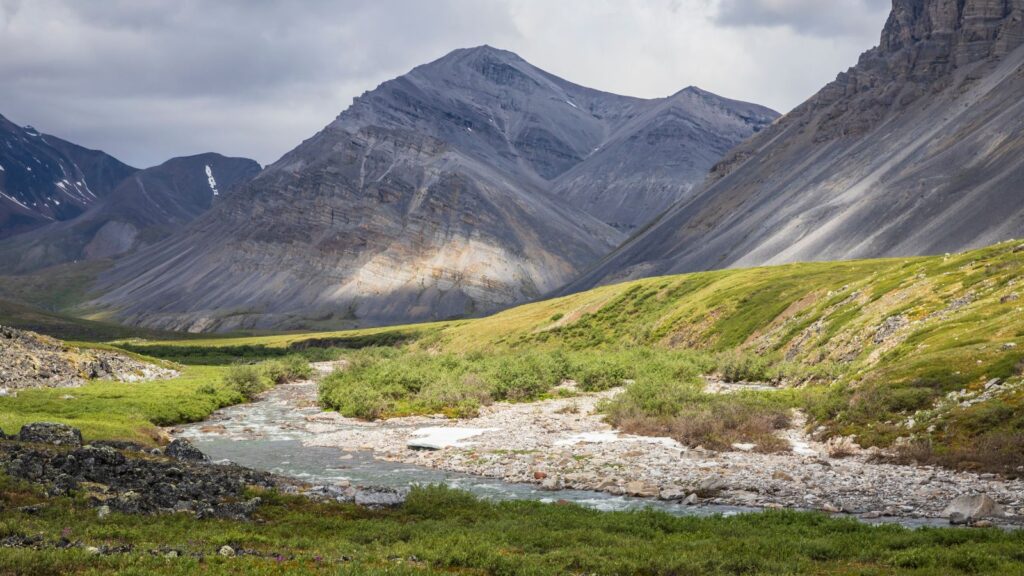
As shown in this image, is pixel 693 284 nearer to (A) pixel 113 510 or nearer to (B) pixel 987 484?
(B) pixel 987 484

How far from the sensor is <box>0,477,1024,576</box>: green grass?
1844 centimetres

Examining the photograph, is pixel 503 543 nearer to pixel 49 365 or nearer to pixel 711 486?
pixel 711 486

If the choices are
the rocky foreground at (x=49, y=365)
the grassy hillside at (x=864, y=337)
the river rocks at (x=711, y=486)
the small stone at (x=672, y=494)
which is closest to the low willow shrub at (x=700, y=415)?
the grassy hillside at (x=864, y=337)

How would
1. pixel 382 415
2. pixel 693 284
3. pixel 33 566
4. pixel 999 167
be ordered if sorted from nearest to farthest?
pixel 33 566 < pixel 382 415 < pixel 693 284 < pixel 999 167

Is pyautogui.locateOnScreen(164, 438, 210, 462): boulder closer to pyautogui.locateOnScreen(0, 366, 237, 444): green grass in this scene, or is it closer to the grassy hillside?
pyautogui.locateOnScreen(0, 366, 237, 444): green grass

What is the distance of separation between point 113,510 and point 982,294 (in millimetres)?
56273

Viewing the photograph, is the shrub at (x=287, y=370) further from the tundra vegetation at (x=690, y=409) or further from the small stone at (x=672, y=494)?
the small stone at (x=672, y=494)

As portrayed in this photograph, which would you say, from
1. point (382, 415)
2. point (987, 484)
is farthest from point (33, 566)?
point (382, 415)

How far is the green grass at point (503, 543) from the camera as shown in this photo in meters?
18.4

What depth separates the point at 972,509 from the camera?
24.7 meters

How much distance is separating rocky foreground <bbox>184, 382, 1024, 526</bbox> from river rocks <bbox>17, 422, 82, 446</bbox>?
618 inches

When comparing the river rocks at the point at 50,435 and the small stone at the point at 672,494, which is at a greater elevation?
the river rocks at the point at 50,435

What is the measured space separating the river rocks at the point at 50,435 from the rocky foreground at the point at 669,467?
15.7 meters

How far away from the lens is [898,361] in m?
47.4
